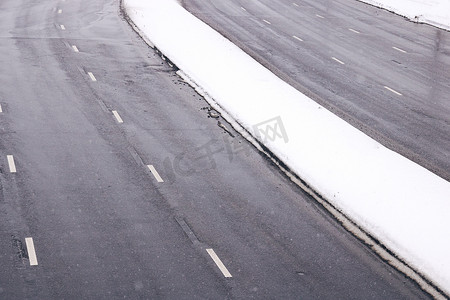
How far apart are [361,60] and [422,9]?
13.8 metres

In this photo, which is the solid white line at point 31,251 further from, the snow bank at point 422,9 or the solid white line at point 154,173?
the snow bank at point 422,9

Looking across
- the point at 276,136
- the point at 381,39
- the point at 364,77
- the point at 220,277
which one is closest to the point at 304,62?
the point at 364,77

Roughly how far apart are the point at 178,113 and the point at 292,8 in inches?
819

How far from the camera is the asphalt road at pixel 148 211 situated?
34.0 feet

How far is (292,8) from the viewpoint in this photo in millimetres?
37344

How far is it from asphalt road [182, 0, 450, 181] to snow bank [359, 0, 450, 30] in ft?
→ 2.40

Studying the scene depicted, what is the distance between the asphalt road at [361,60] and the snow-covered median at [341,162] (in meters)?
1.00

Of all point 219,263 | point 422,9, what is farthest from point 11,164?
point 422,9

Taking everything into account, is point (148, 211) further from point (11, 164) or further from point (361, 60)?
point (361, 60)

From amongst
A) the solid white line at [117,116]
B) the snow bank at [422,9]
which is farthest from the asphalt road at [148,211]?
the snow bank at [422,9]

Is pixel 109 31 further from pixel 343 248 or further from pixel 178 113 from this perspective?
pixel 343 248

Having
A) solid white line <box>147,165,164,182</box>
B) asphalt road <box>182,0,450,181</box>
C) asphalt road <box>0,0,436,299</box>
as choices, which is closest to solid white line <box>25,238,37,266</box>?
asphalt road <box>0,0,436,299</box>

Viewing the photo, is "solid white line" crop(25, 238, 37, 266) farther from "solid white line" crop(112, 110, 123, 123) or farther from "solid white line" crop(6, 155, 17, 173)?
"solid white line" crop(112, 110, 123, 123)

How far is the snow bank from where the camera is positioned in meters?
35.6
